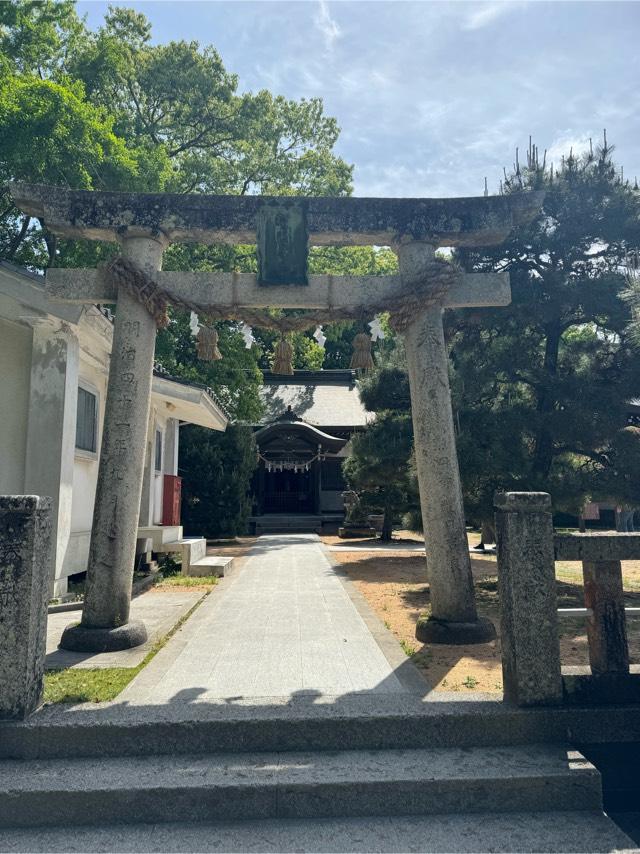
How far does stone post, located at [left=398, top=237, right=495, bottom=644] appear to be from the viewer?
5.89 m

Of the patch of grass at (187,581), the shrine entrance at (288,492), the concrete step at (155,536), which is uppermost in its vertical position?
the shrine entrance at (288,492)

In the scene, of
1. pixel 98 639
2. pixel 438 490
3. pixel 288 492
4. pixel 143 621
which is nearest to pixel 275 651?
pixel 98 639

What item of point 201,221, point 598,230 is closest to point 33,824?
point 201,221

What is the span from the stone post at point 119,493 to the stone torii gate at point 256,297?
0.01m

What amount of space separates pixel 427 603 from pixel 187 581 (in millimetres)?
4612

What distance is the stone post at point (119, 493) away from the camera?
5609 mm

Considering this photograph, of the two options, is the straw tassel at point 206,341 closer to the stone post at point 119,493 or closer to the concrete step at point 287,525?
the stone post at point 119,493

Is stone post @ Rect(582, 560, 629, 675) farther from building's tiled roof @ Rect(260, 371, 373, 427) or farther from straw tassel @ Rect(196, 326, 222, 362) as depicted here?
building's tiled roof @ Rect(260, 371, 373, 427)

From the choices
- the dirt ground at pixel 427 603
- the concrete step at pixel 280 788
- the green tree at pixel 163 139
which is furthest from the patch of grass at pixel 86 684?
the green tree at pixel 163 139

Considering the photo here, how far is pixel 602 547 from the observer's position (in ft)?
13.5

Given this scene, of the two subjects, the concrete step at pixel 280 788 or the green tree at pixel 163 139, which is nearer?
the concrete step at pixel 280 788

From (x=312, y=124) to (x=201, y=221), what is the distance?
20.4 m

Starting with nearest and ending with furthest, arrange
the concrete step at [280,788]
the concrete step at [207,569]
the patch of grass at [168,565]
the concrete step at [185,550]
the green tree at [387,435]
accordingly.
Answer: the concrete step at [280,788] → the concrete step at [207,569] → the concrete step at [185,550] → the patch of grass at [168,565] → the green tree at [387,435]

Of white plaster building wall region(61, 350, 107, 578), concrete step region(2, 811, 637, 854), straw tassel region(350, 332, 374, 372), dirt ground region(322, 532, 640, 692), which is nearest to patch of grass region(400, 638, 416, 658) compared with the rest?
dirt ground region(322, 532, 640, 692)
